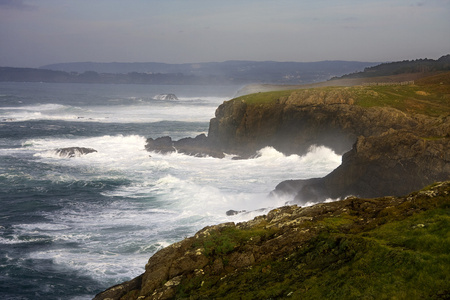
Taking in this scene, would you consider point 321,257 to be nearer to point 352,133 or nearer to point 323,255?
point 323,255

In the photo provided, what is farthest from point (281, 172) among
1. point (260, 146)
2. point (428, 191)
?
point (428, 191)

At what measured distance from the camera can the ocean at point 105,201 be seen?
23.5 metres

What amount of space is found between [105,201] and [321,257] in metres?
25.5

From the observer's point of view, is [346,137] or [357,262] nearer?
[357,262]

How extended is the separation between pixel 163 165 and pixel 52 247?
22.7m

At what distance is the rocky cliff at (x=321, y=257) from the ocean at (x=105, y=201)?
802cm

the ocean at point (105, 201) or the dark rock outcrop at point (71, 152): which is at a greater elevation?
the dark rock outcrop at point (71, 152)

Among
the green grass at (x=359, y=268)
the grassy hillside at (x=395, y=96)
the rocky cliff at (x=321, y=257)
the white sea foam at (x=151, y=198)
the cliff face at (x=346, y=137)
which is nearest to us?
the green grass at (x=359, y=268)

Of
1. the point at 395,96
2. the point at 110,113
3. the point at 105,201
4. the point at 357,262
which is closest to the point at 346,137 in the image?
the point at 395,96

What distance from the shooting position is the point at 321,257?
13047 millimetres

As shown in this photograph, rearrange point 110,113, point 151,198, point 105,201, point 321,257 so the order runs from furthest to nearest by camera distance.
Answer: point 110,113
point 151,198
point 105,201
point 321,257

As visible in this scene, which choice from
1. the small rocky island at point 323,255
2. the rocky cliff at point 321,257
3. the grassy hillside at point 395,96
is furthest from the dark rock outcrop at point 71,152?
the rocky cliff at point 321,257

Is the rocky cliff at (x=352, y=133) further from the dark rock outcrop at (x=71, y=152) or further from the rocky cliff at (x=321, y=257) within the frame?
the rocky cliff at (x=321, y=257)

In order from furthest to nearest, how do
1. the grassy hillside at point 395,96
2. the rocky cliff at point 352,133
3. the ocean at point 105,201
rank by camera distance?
1. the grassy hillside at point 395,96
2. the rocky cliff at point 352,133
3. the ocean at point 105,201
